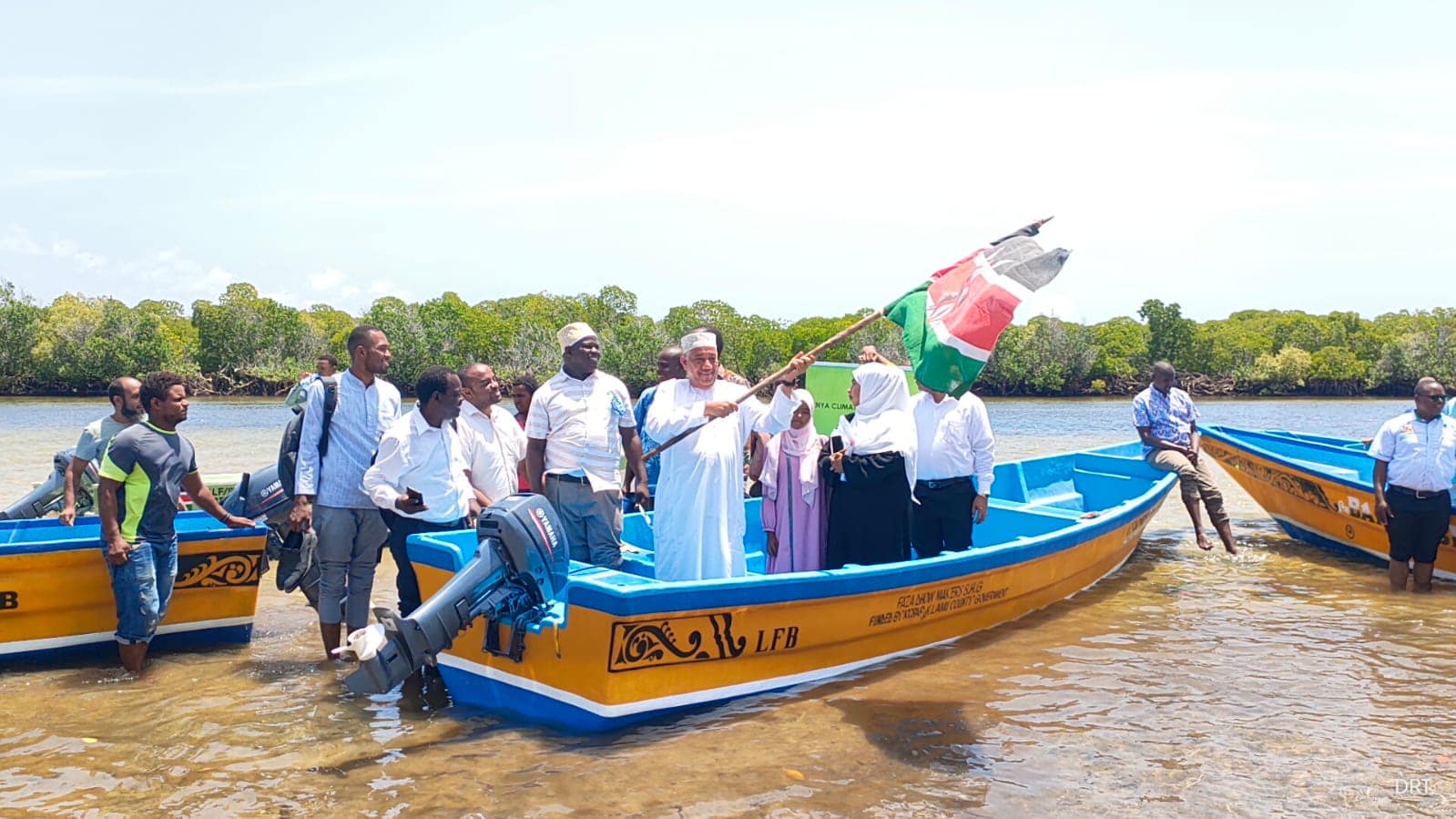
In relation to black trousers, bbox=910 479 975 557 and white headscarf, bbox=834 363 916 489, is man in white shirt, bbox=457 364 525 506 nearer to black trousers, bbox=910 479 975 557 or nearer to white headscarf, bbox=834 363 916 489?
white headscarf, bbox=834 363 916 489

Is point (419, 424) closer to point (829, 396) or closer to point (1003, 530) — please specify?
point (829, 396)

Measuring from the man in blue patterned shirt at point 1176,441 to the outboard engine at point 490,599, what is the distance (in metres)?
7.26

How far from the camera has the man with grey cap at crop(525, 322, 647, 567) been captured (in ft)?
18.0

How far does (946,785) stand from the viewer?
186 inches

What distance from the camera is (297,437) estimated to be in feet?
19.6

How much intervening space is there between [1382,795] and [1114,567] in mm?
4975

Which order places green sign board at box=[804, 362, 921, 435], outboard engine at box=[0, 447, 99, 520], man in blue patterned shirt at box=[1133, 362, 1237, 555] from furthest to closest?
man in blue patterned shirt at box=[1133, 362, 1237, 555]
green sign board at box=[804, 362, 921, 435]
outboard engine at box=[0, 447, 99, 520]

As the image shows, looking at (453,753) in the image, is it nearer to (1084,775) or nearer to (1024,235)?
(1084,775)

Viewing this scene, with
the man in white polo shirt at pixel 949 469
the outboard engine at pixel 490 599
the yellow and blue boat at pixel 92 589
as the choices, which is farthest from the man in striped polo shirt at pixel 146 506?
the man in white polo shirt at pixel 949 469

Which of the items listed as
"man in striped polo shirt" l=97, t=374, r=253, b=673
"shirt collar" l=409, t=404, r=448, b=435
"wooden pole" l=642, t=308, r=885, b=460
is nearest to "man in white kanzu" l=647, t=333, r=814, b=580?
"wooden pole" l=642, t=308, r=885, b=460

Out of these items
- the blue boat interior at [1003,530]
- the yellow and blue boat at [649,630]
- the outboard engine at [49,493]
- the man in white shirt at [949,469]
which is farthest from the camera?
the outboard engine at [49,493]

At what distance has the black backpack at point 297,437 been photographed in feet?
18.6

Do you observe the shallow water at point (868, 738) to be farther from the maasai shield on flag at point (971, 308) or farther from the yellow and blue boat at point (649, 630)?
the maasai shield on flag at point (971, 308)

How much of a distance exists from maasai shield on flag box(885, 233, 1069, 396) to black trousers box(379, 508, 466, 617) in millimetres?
2859
